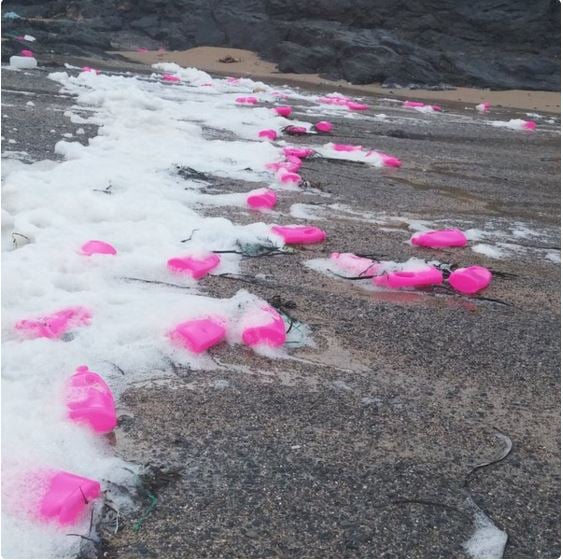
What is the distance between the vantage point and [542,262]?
155 inches

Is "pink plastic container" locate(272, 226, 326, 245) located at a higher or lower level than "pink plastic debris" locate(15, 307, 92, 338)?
lower

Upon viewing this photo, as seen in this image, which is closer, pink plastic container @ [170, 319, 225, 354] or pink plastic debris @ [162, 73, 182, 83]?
pink plastic container @ [170, 319, 225, 354]

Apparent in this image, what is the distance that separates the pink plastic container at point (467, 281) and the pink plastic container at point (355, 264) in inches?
16.5

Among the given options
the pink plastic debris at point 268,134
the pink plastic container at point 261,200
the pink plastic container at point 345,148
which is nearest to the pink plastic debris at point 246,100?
the pink plastic debris at point 268,134

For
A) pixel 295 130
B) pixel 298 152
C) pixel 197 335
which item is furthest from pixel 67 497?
pixel 295 130

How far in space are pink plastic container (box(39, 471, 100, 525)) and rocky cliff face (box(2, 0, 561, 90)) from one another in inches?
649

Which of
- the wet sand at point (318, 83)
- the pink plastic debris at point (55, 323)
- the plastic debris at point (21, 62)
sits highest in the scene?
the plastic debris at point (21, 62)

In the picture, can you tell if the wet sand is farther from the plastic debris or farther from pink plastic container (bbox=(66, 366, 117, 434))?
pink plastic container (bbox=(66, 366, 117, 434))

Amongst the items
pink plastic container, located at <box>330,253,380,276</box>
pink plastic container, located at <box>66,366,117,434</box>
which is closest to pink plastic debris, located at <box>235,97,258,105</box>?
pink plastic container, located at <box>330,253,380,276</box>

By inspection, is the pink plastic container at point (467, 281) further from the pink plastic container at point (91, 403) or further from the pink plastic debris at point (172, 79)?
the pink plastic debris at point (172, 79)

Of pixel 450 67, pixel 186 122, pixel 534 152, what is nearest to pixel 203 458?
pixel 186 122

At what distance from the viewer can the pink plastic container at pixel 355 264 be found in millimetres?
3389

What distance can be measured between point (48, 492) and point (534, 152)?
8115 millimetres

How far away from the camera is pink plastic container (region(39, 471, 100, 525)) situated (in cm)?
155
